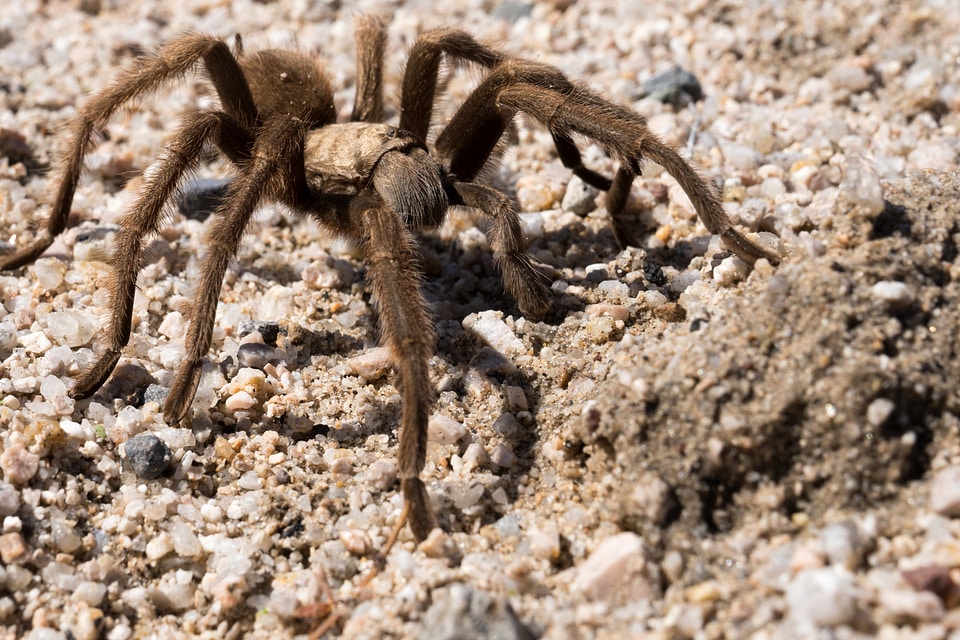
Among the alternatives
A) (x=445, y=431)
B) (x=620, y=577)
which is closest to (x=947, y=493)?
(x=620, y=577)

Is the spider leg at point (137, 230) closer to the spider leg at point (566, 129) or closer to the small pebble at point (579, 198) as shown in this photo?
the spider leg at point (566, 129)

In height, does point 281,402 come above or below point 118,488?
above

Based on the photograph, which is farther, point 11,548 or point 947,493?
point 11,548

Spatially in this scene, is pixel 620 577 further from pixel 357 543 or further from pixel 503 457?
pixel 357 543

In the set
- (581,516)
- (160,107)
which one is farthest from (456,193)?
(160,107)

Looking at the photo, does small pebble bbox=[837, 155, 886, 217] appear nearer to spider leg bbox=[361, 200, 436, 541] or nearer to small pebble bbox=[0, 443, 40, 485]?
spider leg bbox=[361, 200, 436, 541]

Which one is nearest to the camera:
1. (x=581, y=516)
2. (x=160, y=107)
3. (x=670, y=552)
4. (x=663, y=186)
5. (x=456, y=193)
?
(x=670, y=552)

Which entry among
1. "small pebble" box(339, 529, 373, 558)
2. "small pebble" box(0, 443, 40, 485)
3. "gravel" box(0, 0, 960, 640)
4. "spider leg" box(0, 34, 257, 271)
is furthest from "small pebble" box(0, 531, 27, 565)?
"spider leg" box(0, 34, 257, 271)

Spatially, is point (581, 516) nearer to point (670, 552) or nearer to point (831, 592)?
point (670, 552)
